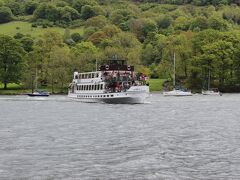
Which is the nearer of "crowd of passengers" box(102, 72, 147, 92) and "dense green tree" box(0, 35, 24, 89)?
"crowd of passengers" box(102, 72, 147, 92)

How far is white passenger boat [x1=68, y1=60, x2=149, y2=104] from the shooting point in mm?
112625

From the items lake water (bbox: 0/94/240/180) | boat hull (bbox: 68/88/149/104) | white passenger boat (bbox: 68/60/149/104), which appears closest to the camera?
lake water (bbox: 0/94/240/180)

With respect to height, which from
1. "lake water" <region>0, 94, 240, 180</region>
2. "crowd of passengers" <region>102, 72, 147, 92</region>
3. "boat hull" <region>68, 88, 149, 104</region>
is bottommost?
"lake water" <region>0, 94, 240, 180</region>

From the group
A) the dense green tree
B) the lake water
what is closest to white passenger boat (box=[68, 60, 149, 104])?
the lake water

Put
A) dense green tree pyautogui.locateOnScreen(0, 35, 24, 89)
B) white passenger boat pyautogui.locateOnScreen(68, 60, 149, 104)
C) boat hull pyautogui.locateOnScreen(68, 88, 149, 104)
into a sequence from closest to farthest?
boat hull pyautogui.locateOnScreen(68, 88, 149, 104) < white passenger boat pyautogui.locateOnScreen(68, 60, 149, 104) < dense green tree pyautogui.locateOnScreen(0, 35, 24, 89)

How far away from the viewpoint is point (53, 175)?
34.7m

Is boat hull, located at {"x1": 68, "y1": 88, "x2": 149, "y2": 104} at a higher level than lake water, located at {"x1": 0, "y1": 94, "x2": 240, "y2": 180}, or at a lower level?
higher

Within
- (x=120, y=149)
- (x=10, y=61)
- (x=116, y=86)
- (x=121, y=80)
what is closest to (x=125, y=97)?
(x=116, y=86)

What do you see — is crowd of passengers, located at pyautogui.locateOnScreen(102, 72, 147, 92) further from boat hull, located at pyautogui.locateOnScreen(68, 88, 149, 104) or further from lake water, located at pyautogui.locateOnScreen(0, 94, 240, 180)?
lake water, located at pyautogui.locateOnScreen(0, 94, 240, 180)

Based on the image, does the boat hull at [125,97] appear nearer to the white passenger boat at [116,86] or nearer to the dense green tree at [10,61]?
the white passenger boat at [116,86]

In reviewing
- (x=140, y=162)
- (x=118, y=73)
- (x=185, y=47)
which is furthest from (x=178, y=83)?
(x=140, y=162)

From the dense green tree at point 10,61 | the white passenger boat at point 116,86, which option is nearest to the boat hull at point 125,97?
the white passenger boat at point 116,86

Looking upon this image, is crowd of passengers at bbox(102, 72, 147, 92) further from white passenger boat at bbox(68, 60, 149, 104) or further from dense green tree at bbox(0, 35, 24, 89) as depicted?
dense green tree at bbox(0, 35, 24, 89)

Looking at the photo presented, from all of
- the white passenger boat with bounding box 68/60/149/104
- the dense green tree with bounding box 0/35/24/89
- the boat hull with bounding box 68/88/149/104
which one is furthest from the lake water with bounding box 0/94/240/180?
the dense green tree with bounding box 0/35/24/89
